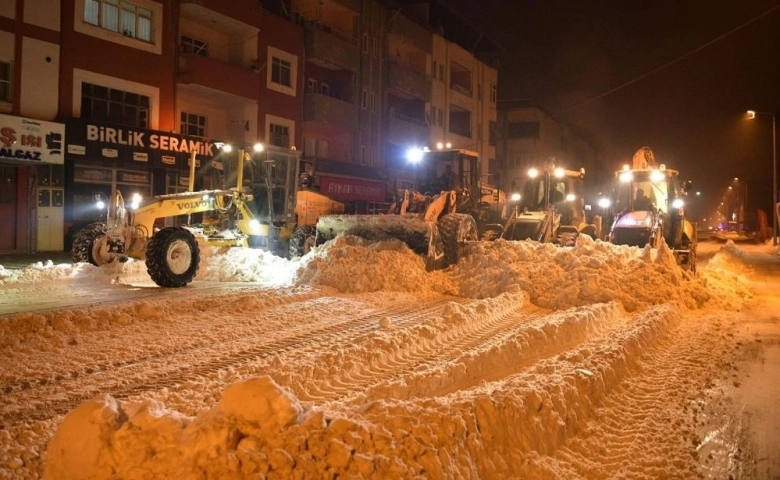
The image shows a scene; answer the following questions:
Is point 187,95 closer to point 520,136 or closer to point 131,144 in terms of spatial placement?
point 131,144

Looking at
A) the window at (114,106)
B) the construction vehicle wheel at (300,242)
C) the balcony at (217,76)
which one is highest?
the balcony at (217,76)

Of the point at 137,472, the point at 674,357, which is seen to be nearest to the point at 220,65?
the point at 674,357

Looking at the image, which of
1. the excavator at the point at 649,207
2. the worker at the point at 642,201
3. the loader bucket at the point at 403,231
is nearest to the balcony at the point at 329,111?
the loader bucket at the point at 403,231

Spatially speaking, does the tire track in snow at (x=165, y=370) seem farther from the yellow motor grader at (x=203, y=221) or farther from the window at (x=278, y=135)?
the window at (x=278, y=135)

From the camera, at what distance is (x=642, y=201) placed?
17.4 metres

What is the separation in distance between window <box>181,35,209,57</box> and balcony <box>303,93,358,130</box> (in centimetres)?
611

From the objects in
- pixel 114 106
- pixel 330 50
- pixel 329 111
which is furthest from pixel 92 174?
pixel 330 50

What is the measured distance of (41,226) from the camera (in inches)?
870

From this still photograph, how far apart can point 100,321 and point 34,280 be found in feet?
20.8

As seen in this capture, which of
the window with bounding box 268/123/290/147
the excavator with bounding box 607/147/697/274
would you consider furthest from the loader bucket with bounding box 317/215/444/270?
the window with bounding box 268/123/290/147

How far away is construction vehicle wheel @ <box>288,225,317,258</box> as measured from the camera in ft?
57.8

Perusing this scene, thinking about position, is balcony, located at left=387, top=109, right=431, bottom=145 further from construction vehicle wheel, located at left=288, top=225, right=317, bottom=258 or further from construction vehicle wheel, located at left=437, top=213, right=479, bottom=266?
construction vehicle wheel, located at left=437, top=213, right=479, bottom=266

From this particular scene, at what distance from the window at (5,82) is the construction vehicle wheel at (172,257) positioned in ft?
39.0

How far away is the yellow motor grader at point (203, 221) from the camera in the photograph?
13484 mm
